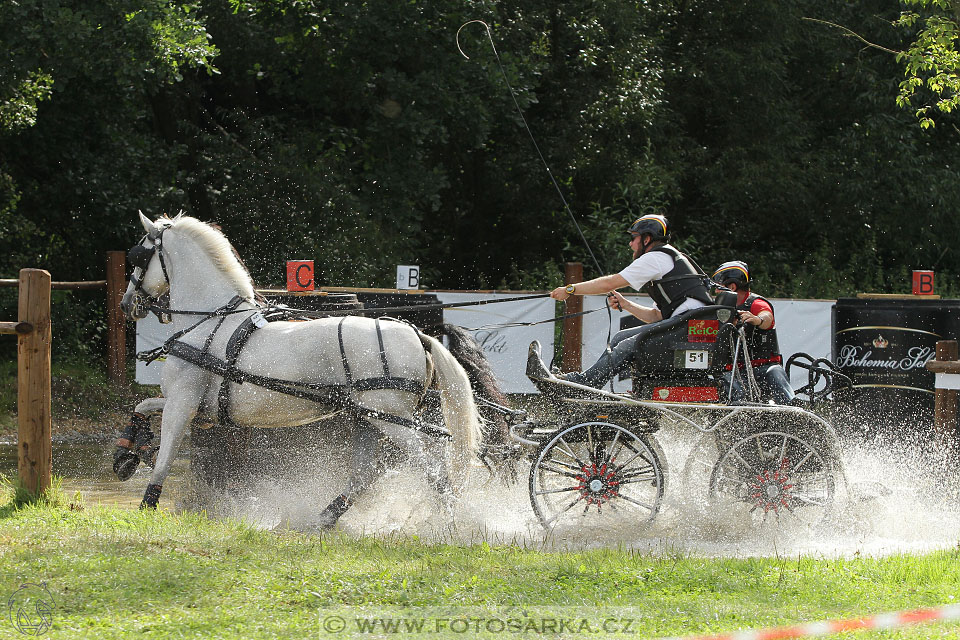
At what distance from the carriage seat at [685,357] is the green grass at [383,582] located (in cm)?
133

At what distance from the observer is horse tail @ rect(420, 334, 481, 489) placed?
6.73 meters

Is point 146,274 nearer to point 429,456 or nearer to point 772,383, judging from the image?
point 429,456

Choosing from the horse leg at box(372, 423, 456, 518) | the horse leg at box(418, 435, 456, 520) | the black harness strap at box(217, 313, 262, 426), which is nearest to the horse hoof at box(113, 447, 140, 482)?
the black harness strap at box(217, 313, 262, 426)

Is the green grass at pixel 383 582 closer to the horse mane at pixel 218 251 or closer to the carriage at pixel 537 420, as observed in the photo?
the carriage at pixel 537 420

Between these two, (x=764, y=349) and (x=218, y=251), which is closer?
(x=218, y=251)

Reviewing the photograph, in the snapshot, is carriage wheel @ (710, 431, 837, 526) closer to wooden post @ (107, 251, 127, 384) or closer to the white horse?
the white horse

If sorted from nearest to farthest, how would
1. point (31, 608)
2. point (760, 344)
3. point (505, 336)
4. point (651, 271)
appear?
point (31, 608)
point (651, 271)
point (760, 344)
point (505, 336)

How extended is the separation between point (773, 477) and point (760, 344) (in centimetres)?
119

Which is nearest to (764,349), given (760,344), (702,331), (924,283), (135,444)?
(760,344)

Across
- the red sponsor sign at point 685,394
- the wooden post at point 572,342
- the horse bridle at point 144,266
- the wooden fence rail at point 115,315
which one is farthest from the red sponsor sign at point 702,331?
the wooden fence rail at point 115,315

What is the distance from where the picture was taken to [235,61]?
16.7m

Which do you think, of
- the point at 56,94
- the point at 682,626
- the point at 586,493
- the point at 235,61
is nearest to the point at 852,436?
the point at 586,493

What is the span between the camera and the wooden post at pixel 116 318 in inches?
505

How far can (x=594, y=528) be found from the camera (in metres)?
6.69
